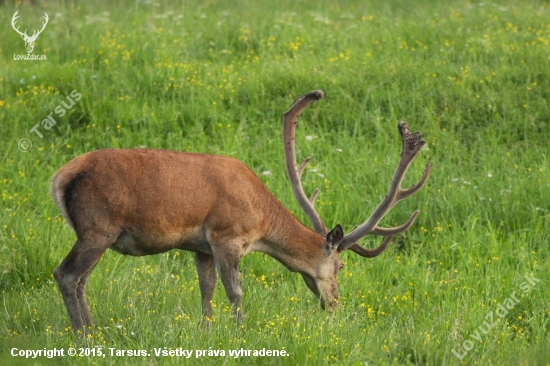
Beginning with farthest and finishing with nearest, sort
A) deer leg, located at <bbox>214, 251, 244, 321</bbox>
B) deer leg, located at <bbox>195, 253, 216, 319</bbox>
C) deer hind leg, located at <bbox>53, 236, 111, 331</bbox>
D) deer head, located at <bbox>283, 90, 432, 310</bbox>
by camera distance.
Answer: deer leg, located at <bbox>195, 253, 216, 319</bbox> < deer head, located at <bbox>283, 90, 432, 310</bbox> < deer leg, located at <bbox>214, 251, 244, 321</bbox> < deer hind leg, located at <bbox>53, 236, 111, 331</bbox>

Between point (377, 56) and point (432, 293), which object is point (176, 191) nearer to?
point (432, 293)

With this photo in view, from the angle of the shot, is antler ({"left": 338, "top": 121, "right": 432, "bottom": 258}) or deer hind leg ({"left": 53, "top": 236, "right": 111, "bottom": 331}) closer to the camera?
deer hind leg ({"left": 53, "top": 236, "right": 111, "bottom": 331})

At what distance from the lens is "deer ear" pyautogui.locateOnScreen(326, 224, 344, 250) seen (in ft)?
24.3

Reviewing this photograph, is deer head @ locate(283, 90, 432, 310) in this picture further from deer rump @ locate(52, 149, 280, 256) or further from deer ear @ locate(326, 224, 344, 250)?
deer rump @ locate(52, 149, 280, 256)

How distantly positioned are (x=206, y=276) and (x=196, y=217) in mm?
651

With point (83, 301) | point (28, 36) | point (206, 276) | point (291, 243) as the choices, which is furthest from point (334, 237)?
point (28, 36)

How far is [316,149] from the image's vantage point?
418 inches

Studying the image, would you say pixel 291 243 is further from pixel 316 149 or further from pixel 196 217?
pixel 316 149

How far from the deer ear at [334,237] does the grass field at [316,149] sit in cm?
48

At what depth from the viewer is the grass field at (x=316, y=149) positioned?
682 cm

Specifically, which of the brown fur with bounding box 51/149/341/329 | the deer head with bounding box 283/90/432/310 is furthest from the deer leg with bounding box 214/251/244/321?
the deer head with bounding box 283/90/432/310

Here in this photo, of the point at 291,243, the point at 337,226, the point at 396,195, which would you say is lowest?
the point at 291,243

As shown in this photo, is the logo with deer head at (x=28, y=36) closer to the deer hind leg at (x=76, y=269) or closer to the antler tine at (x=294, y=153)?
the antler tine at (x=294, y=153)

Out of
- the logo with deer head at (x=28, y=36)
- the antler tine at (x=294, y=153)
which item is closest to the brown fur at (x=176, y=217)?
the antler tine at (x=294, y=153)
